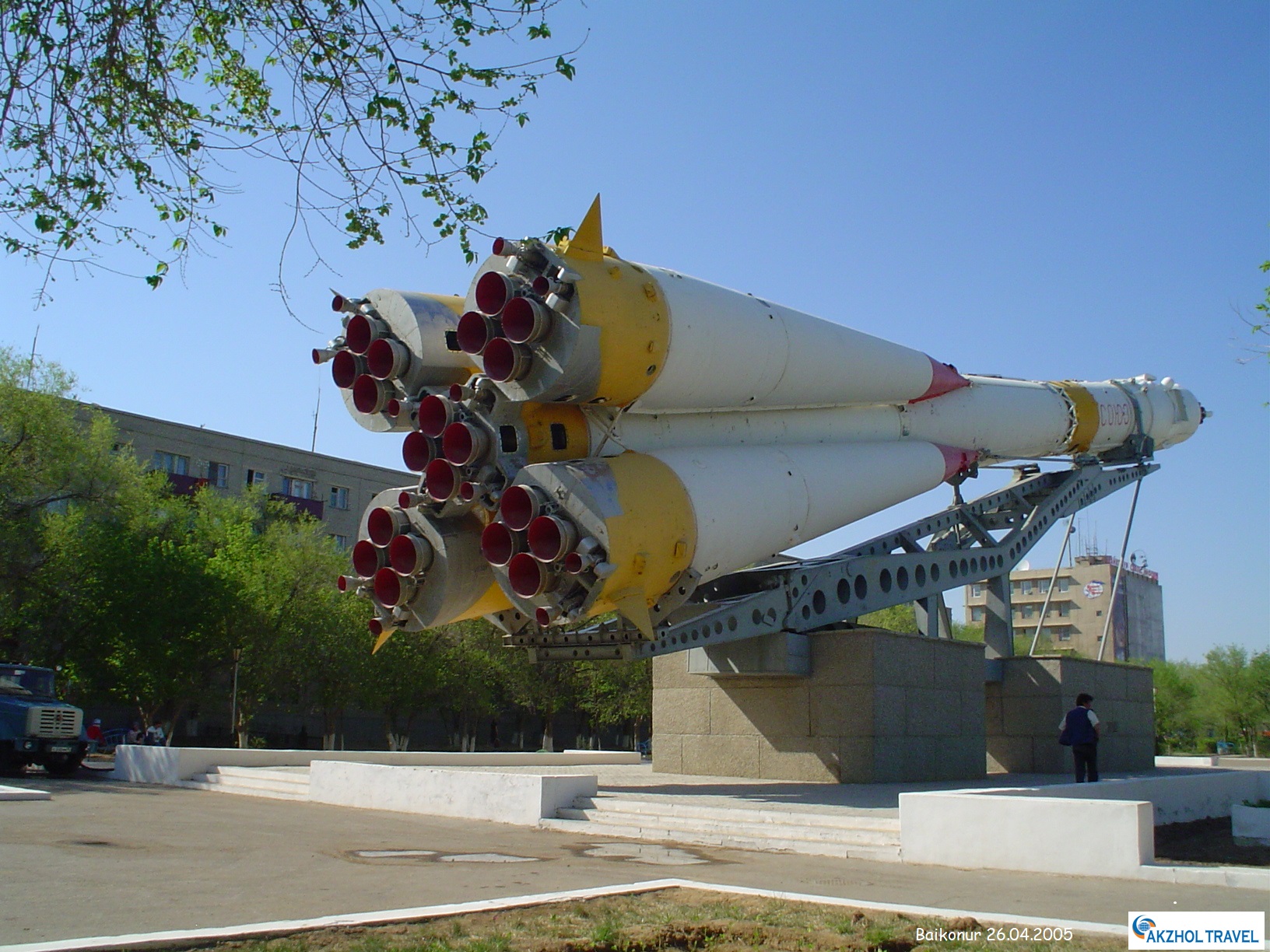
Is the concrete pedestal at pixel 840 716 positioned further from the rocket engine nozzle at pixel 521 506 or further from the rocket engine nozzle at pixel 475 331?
the rocket engine nozzle at pixel 475 331

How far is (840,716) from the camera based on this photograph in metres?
14.3

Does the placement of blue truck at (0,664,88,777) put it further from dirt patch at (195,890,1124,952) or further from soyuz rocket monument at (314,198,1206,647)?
dirt patch at (195,890,1124,952)

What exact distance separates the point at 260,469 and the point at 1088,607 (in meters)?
55.9

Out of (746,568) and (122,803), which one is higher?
(746,568)

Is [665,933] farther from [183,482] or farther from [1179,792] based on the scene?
[183,482]

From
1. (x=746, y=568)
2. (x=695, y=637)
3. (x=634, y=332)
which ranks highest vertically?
(x=634, y=332)

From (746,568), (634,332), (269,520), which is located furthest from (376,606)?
(269,520)

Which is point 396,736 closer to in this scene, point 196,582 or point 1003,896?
point 196,582

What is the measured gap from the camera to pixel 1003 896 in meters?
7.19

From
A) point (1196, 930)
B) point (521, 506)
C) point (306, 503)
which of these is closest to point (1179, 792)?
point (1196, 930)

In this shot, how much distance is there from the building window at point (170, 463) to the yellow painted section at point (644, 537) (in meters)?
32.3

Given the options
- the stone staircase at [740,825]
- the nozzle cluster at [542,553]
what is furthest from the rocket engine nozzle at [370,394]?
the stone staircase at [740,825]

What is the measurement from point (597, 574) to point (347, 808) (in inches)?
195

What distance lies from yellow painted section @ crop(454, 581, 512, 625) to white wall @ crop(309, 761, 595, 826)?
1698mm
